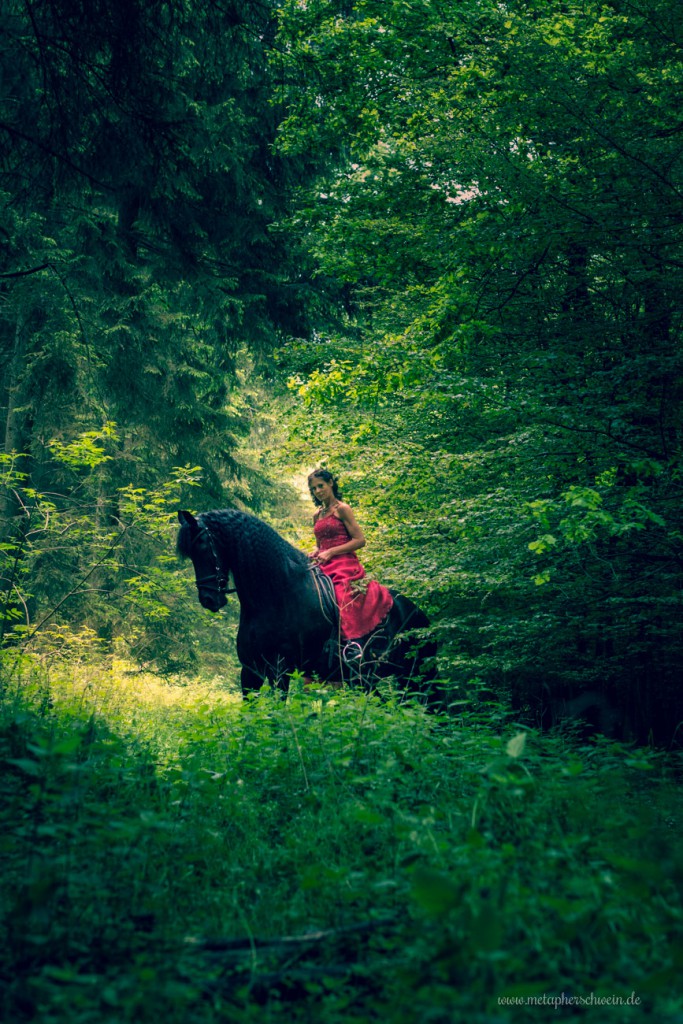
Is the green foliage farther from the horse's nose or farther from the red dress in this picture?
the horse's nose

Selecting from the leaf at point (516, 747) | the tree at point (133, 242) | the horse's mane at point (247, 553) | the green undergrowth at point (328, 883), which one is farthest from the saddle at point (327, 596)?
the tree at point (133, 242)

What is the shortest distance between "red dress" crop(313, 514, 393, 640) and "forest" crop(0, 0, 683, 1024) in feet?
1.32

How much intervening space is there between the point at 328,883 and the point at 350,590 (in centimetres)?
404

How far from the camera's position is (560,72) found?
5.73m

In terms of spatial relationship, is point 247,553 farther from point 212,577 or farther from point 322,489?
point 322,489

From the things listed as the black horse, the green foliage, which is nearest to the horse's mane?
the black horse

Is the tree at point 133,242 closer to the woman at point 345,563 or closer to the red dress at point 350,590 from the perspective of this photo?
the woman at point 345,563

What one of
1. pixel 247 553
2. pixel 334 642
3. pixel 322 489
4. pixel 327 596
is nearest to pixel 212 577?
pixel 247 553

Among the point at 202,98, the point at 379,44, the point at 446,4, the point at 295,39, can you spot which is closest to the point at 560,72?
the point at 446,4

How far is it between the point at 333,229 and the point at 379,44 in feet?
7.29

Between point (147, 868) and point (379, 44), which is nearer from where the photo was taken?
point (147, 868)

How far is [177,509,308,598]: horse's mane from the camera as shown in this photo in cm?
629

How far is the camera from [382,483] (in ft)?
29.8

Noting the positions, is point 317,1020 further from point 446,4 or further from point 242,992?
point 446,4
